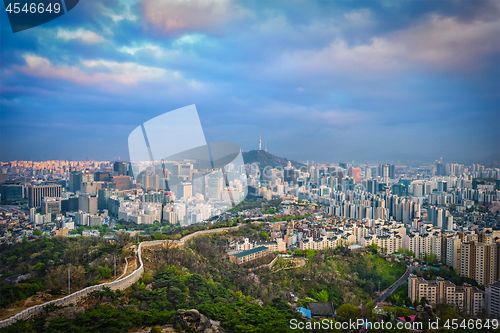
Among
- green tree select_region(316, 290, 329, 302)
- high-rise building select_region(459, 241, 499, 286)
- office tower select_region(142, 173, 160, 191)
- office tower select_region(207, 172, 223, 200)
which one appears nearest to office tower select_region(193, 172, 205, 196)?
office tower select_region(207, 172, 223, 200)

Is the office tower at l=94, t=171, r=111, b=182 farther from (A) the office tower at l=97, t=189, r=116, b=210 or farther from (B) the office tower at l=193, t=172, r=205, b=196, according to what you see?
(B) the office tower at l=193, t=172, r=205, b=196

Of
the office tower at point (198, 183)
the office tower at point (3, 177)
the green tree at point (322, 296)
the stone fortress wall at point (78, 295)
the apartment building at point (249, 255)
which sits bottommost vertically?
the green tree at point (322, 296)

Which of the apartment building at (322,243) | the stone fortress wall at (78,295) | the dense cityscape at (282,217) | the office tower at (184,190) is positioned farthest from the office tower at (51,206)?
the apartment building at (322,243)

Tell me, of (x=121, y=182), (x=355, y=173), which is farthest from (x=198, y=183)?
(x=355, y=173)

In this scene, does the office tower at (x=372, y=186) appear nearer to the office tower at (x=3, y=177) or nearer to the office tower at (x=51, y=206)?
the office tower at (x=51, y=206)

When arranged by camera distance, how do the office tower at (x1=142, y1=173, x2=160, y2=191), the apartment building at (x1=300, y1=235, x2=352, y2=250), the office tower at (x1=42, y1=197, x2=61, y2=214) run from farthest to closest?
1. the office tower at (x1=42, y1=197, x2=61, y2=214)
2. the office tower at (x1=142, y1=173, x2=160, y2=191)
3. the apartment building at (x1=300, y1=235, x2=352, y2=250)

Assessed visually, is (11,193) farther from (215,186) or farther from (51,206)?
(215,186)
